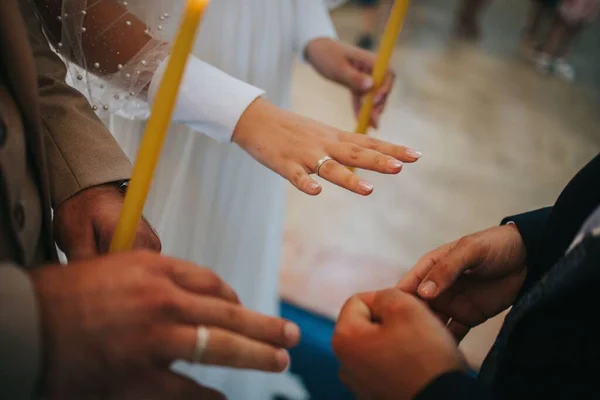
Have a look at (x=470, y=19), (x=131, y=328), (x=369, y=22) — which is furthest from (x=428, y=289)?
(x=470, y=19)

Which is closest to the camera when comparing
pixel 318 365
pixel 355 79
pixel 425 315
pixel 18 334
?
pixel 18 334

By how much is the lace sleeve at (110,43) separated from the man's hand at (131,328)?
0.34 meters

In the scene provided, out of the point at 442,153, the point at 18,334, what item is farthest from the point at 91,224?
the point at 442,153

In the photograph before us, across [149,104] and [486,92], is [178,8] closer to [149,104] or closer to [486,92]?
[149,104]

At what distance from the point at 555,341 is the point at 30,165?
1.34 ft

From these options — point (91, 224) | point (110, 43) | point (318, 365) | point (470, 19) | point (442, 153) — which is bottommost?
point (318, 365)

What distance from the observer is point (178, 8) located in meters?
0.62

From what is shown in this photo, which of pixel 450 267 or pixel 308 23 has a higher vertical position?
pixel 308 23

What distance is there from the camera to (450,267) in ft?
1.47

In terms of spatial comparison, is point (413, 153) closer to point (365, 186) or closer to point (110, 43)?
point (365, 186)

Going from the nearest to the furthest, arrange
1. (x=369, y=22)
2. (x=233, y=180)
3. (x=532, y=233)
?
(x=532, y=233)
(x=233, y=180)
(x=369, y=22)

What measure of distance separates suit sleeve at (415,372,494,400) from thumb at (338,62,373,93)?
423mm

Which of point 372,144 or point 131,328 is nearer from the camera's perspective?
point 131,328

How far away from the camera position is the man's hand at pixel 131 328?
11.3 inches
